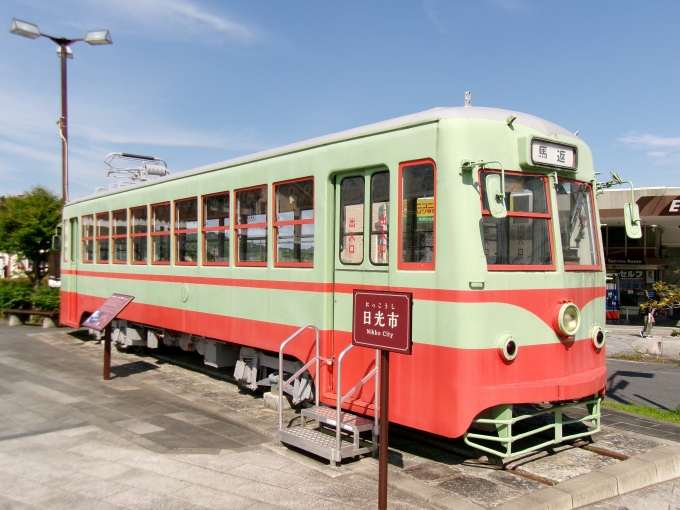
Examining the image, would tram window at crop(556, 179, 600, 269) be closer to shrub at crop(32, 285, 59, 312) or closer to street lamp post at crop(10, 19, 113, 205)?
street lamp post at crop(10, 19, 113, 205)

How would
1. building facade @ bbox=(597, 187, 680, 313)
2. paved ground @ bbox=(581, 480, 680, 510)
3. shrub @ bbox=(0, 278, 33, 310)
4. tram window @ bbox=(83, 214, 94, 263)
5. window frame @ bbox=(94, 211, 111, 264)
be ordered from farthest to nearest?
1. building facade @ bbox=(597, 187, 680, 313)
2. shrub @ bbox=(0, 278, 33, 310)
3. tram window @ bbox=(83, 214, 94, 263)
4. window frame @ bbox=(94, 211, 111, 264)
5. paved ground @ bbox=(581, 480, 680, 510)

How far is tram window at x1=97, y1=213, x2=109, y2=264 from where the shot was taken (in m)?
12.5

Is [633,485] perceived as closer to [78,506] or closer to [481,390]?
[481,390]

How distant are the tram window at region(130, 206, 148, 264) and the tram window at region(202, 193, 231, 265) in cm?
224

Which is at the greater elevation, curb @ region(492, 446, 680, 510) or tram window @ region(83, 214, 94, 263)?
tram window @ region(83, 214, 94, 263)

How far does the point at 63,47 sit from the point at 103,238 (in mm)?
6380

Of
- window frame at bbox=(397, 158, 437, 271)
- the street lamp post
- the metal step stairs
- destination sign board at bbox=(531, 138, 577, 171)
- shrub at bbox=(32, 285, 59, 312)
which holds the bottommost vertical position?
the metal step stairs

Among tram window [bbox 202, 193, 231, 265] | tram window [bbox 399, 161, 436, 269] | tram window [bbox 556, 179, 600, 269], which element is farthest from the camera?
tram window [bbox 202, 193, 231, 265]

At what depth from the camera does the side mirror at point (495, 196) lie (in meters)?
5.31

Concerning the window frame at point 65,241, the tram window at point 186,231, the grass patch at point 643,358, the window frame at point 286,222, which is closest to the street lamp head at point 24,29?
the window frame at point 65,241

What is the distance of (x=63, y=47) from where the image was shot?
15.8 m

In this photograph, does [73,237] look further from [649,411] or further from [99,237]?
[649,411]

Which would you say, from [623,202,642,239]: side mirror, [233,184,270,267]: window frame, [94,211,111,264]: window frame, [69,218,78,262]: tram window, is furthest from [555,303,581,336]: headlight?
[69,218,78,262]: tram window

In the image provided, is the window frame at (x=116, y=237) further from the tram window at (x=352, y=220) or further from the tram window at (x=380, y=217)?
the tram window at (x=380, y=217)
